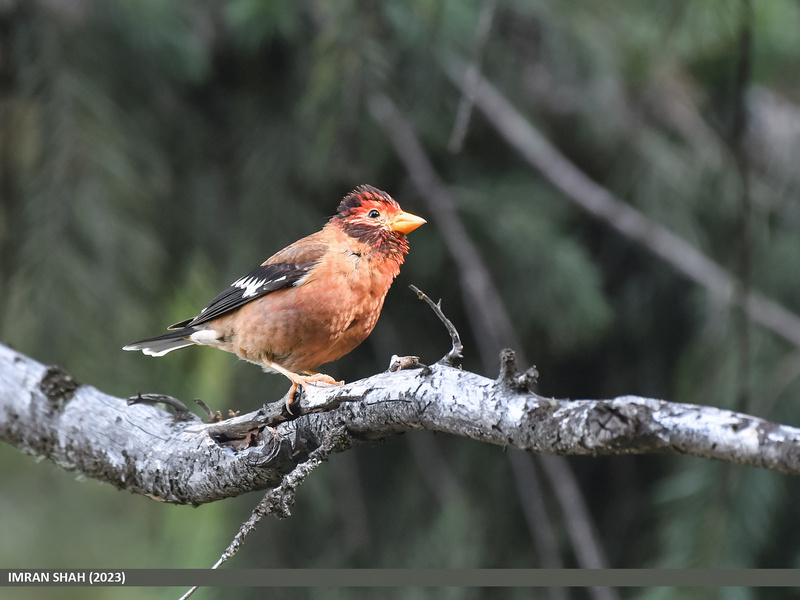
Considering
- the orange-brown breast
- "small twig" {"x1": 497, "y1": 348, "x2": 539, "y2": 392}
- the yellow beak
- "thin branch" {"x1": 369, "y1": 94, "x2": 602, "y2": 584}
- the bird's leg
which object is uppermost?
"thin branch" {"x1": 369, "y1": 94, "x2": 602, "y2": 584}

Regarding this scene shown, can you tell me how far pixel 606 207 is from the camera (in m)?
3.50

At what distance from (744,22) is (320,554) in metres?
2.61

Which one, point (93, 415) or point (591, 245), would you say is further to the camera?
point (591, 245)

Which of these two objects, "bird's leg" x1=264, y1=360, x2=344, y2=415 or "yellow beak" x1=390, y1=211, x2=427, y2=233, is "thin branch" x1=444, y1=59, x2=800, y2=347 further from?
"bird's leg" x1=264, y1=360, x2=344, y2=415

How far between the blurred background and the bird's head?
0.22 m

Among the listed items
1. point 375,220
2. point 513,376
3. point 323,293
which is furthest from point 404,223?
point 513,376

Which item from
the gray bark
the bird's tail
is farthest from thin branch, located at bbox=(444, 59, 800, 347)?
the gray bark

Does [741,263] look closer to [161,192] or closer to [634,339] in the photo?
[634,339]

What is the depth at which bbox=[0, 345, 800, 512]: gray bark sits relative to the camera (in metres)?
1.07

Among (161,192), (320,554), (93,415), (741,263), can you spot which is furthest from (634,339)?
(93,415)

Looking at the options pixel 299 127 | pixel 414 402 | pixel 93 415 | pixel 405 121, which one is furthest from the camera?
pixel 299 127

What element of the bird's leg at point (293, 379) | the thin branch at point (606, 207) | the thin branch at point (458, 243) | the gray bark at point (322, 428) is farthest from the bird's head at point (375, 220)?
the thin branch at point (606, 207)

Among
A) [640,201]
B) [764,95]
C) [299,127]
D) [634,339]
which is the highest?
[764,95]

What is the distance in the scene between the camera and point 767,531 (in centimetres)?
325
